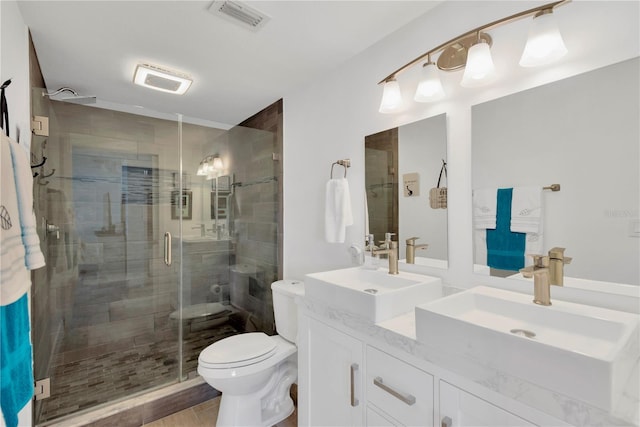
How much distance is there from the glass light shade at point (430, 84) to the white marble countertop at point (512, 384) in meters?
1.00

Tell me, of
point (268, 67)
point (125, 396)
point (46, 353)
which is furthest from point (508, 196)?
point (46, 353)

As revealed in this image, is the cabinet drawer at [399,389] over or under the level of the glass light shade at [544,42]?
under

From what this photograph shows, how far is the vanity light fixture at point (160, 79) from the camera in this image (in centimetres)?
206

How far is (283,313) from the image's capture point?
2086mm

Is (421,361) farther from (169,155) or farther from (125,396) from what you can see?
(169,155)

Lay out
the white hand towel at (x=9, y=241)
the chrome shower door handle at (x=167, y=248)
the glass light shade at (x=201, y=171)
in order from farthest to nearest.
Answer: the glass light shade at (x=201, y=171) < the chrome shower door handle at (x=167, y=248) < the white hand towel at (x=9, y=241)

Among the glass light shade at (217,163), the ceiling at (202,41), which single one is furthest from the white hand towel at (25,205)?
the glass light shade at (217,163)

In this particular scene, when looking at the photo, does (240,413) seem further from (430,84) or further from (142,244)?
(430,84)

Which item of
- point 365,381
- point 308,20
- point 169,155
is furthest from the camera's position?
point 169,155

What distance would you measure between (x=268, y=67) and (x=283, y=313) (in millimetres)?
1641

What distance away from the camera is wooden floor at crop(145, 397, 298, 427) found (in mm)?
1918

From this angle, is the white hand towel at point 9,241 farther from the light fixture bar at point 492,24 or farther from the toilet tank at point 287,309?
the light fixture bar at point 492,24

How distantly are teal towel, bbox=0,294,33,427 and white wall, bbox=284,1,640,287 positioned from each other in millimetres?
1494

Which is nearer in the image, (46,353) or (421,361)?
(421,361)
